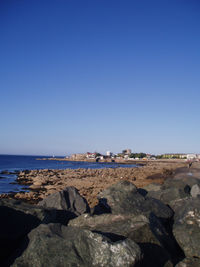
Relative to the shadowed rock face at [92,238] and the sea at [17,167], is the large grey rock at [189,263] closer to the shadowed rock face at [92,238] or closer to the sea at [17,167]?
the shadowed rock face at [92,238]

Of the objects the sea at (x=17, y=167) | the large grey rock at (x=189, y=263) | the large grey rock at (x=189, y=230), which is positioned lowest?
the sea at (x=17, y=167)

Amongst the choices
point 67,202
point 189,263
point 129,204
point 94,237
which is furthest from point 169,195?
point 94,237

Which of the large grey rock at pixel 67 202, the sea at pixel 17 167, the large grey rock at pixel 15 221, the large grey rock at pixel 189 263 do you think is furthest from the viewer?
the sea at pixel 17 167

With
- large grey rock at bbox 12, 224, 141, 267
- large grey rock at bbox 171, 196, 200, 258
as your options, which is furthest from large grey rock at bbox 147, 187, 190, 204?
large grey rock at bbox 12, 224, 141, 267

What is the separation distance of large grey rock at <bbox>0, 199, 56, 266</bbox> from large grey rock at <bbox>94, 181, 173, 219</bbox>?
2293mm

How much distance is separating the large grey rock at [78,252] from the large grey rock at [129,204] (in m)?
3.32

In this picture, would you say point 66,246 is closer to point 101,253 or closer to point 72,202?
point 101,253

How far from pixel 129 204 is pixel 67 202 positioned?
7.08 feet

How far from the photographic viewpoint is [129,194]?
8367 millimetres

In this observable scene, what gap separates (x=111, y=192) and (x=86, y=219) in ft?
9.13

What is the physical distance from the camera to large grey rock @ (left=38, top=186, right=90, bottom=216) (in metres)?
7.26

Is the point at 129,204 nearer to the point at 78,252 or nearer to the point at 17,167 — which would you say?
the point at 78,252

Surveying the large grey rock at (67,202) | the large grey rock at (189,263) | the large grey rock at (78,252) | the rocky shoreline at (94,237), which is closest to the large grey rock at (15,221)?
the rocky shoreline at (94,237)

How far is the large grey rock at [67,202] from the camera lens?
726 cm
